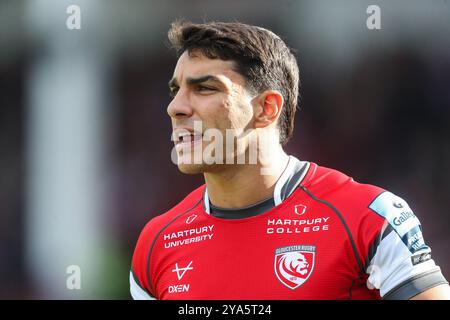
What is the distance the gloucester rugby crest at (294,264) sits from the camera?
301 cm

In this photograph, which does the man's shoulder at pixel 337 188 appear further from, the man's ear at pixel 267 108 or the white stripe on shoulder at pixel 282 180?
the man's ear at pixel 267 108

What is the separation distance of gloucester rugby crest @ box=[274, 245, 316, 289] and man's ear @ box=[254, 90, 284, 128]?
26.4 inches

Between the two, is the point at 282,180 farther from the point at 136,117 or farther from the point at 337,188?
the point at 136,117

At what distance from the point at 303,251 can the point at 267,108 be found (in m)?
0.77

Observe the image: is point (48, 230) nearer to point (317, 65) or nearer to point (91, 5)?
point (91, 5)

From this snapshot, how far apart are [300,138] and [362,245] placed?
11.9ft

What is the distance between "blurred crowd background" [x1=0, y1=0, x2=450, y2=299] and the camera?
21.0 ft

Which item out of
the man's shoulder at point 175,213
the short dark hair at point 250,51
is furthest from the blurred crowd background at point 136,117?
the short dark hair at point 250,51

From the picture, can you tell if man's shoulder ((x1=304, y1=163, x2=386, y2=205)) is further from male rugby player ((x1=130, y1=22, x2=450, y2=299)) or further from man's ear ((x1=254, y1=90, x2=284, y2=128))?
man's ear ((x1=254, y1=90, x2=284, y2=128))

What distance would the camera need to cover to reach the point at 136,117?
22.5ft

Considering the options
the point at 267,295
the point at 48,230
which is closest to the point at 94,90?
the point at 48,230

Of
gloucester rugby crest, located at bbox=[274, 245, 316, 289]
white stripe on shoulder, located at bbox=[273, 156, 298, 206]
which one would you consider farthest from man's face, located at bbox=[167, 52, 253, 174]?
gloucester rugby crest, located at bbox=[274, 245, 316, 289]

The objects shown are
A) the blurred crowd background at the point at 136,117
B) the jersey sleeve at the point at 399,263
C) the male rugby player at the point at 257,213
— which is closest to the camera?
the jersey sleeve at the point at 399,263
